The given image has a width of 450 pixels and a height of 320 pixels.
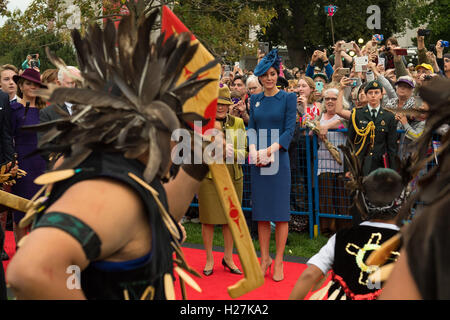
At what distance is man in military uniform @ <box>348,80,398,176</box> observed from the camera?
6434mm

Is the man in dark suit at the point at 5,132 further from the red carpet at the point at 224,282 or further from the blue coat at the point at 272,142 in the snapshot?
the blue coat at the point at 272,142

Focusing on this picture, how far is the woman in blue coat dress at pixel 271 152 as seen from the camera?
5914 millimetres

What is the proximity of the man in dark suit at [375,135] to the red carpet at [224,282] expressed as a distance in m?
1.43

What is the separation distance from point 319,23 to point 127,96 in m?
31.8

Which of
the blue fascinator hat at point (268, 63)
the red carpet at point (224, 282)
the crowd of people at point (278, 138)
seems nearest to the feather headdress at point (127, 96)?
the crowd of people at point (278, 138)

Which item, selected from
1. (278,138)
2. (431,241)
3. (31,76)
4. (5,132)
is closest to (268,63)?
(278,138)

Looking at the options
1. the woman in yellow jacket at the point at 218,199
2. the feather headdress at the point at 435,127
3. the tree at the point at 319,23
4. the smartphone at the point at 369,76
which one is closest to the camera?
the feather headdress at the point at 435,127

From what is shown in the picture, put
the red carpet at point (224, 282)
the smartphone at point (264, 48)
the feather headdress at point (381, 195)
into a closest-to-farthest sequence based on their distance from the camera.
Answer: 1. the feather headdress at point (381, 195)
2. the red carpet at point (224, 282)
3. the smartphone at point (264, 48)

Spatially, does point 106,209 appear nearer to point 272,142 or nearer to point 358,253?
point 358,253

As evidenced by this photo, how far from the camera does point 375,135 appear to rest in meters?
6.48

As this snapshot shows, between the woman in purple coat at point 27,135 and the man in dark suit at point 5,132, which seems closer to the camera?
the woman in purple coat at point 27,135

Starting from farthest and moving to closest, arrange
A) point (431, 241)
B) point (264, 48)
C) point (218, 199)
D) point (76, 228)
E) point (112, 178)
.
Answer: point (264, 48) → point (218, 199) → point (112, 178) → point (76, 228) → point (431, 241)

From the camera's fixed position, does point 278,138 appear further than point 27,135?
No

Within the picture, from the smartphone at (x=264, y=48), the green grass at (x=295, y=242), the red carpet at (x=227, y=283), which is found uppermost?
the smartphone at (x=264, y=48)
